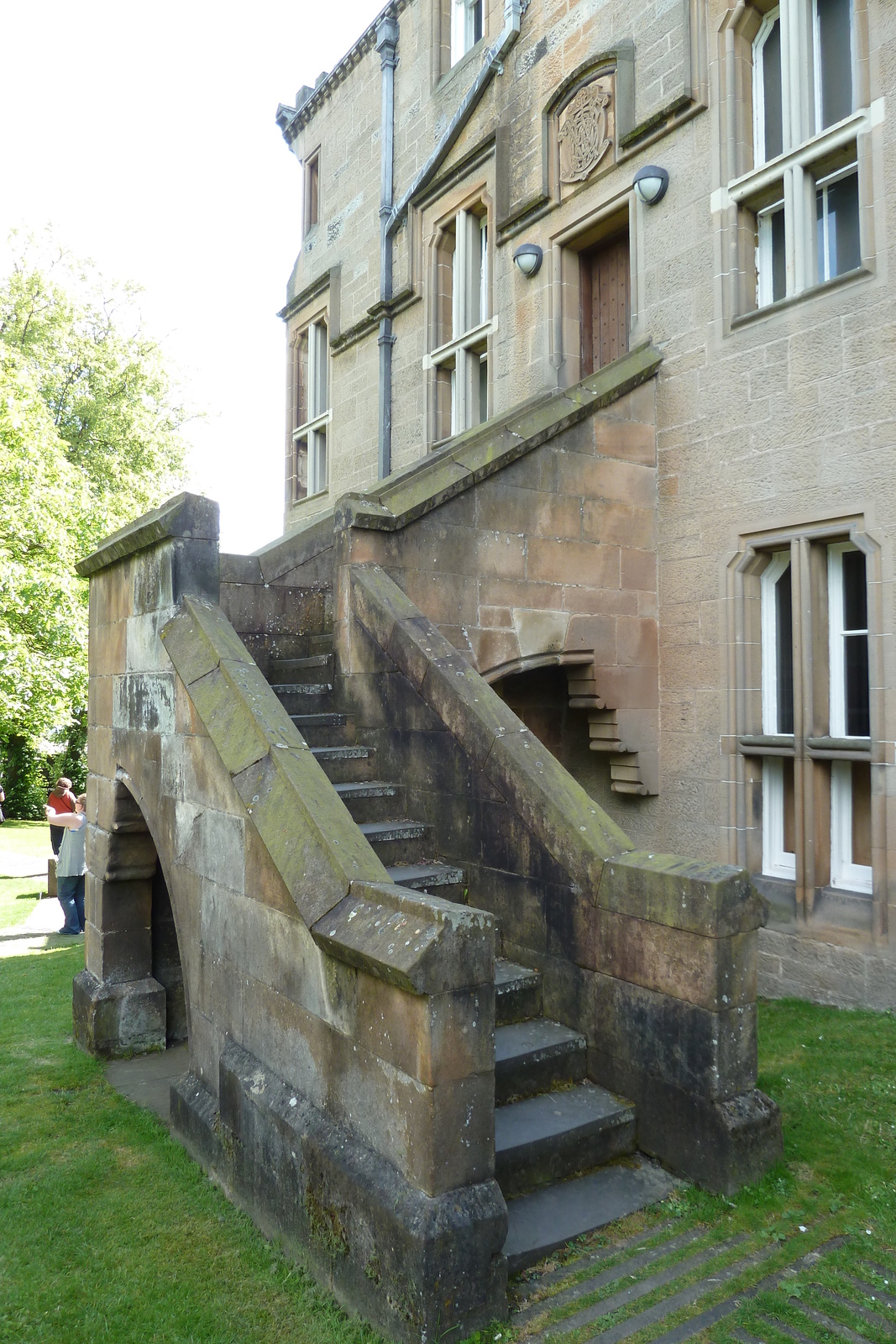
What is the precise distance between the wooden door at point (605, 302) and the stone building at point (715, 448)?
3 centimetres

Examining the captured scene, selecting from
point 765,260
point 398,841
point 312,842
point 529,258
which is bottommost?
point 398,841

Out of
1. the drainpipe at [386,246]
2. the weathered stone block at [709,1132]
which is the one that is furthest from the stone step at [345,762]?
the drainpipe at [386,246]

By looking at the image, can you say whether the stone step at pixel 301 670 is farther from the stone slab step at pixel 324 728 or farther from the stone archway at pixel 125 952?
the stone archway at pixel 125 952

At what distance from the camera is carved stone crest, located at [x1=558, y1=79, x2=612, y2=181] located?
8.67 metres

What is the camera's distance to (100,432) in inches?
1030

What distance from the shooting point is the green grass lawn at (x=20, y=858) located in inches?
522

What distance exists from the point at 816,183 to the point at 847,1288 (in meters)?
6.86

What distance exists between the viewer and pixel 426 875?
4.87 meters

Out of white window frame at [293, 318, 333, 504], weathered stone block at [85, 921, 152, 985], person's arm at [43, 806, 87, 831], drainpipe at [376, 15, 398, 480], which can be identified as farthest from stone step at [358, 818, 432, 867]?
white window frame at [293, 318, 333, 504]

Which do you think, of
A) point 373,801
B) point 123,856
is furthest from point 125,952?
point 373,801

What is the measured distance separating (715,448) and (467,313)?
4760 millimetres

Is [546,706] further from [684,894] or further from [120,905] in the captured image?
[684,894]

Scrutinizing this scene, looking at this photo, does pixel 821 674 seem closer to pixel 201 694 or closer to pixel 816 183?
pixel 816 183

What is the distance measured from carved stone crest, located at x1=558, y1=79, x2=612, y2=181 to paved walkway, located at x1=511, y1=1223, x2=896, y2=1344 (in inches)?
339
